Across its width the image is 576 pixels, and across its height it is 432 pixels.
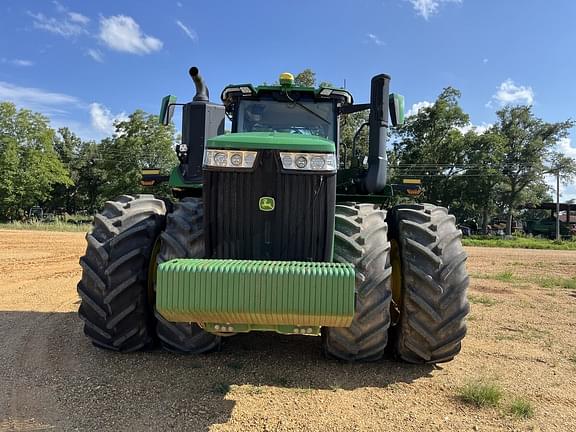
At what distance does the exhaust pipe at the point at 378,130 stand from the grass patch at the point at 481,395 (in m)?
2.00

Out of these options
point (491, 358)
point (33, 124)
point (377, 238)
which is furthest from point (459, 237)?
point (33, 124)

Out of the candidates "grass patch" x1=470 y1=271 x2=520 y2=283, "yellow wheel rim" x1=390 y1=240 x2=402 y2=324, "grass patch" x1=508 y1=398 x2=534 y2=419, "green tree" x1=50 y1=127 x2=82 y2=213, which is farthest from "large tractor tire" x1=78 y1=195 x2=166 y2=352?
"green tree" x1=50 y1=127 x2=82 y2=213

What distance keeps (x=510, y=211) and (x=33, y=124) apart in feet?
155

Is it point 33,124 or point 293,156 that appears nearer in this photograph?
point 293,156

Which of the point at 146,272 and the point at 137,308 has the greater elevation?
the point at 146,272

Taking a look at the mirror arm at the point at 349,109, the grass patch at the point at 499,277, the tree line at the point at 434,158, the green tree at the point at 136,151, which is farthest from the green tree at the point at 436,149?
the mirror arm at the point at 349,109

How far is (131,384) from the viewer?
12.4ft

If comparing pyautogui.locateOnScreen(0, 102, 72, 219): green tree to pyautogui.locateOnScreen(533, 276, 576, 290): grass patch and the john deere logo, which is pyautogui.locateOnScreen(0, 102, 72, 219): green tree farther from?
the john deere logo

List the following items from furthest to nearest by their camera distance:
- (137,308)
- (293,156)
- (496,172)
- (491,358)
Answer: (496,172) → (491,358) → (137,308) → (293,156)

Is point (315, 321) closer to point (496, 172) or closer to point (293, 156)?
point (293, 156)

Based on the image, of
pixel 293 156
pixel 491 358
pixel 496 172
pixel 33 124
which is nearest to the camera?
pixel 293 156

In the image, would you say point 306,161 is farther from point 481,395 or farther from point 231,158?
point 481,395

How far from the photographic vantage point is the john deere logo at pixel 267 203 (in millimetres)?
3629

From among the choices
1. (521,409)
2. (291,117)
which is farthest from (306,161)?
(521,409)
